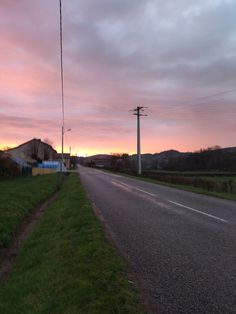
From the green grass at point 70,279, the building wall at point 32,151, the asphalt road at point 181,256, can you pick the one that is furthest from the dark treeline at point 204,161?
the green grass at point 70,279

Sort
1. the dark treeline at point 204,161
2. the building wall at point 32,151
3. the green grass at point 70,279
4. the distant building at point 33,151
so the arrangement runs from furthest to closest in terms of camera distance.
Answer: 1. the dark treeline at point 204,161
2. the building wall at point 32,151
3. the distant building at point 33,151
4. the green grass at point 70,279

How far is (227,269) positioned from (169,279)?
44.0 inches

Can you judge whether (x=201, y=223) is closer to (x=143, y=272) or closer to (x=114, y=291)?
(x=143, y=272)

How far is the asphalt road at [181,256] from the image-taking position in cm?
521

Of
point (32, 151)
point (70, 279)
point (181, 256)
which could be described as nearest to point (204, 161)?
point (32, 151)

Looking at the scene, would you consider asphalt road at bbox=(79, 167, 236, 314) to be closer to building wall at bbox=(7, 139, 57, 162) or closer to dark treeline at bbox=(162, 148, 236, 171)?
building wall at bbox=(7, 139, 57, 162)

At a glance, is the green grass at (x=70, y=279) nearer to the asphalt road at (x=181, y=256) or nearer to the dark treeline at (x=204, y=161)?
the asphalt road at (x=181, y=256)

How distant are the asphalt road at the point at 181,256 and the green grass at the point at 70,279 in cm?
36

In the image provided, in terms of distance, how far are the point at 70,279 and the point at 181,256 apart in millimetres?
2322

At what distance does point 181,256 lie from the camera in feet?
25.0

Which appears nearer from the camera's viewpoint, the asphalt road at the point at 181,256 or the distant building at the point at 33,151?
the asphalt road at the point at 181,256

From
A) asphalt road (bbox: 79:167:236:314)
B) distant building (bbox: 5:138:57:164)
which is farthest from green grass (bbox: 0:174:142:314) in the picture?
distant building (bbox: 5:138:57:164)

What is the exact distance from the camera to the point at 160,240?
30.5 feet

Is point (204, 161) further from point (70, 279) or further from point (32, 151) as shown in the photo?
point (70, 279)
